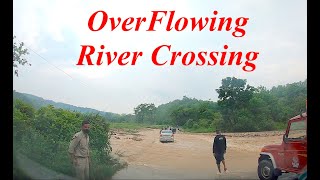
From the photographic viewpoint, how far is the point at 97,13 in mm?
6715

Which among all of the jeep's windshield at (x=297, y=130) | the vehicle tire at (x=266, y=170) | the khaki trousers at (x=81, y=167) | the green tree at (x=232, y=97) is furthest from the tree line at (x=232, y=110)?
the khaki trousers at (x=81, y=167)

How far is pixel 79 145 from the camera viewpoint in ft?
21.7

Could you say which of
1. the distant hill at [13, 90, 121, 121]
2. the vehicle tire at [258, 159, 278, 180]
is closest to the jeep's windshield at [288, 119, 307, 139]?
the vehicle tire at [258, 159, 278, 180]

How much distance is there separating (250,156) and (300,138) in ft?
3.25

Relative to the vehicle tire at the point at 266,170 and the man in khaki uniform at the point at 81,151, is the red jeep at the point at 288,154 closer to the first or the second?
the vehicle tire at the point at 266,170

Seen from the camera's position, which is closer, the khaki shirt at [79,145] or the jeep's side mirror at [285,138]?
the khaki shirt at [79,145]

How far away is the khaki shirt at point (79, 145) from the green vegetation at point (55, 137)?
26 centimetres

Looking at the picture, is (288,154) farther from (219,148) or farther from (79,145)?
(79,145)

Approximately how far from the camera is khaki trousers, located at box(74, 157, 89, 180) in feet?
21.9

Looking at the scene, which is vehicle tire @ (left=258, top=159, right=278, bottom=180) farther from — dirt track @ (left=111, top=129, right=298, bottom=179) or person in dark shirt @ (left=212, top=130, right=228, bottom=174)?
person in dark shirt @ (left=212, top=130, right=228, bottom=174)

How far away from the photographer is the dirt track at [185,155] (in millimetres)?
7008

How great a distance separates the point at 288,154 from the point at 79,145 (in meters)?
3.64
